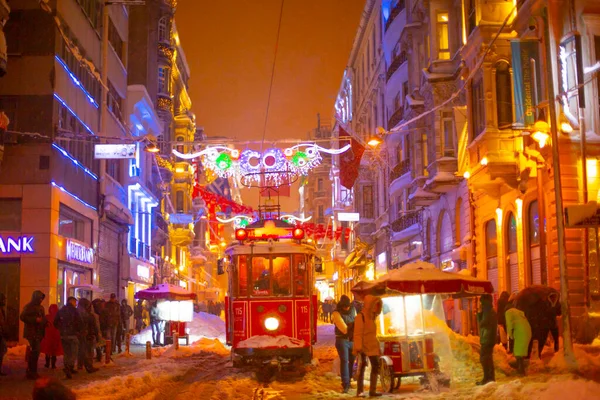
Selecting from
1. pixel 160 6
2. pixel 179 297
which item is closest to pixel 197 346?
pixel 179 297

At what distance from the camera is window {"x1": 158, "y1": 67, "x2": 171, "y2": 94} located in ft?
179

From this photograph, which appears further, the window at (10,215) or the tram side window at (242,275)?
the window at (10,215)

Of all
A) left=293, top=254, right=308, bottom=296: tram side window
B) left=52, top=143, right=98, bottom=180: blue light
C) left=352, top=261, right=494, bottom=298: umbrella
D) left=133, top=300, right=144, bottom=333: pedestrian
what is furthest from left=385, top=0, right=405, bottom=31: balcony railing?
left=352, top=261, right=494, bottom=298: umbrella

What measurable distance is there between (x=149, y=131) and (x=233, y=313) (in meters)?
32.9

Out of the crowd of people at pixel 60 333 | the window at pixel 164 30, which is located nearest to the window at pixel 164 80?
the window at pixel 164 30

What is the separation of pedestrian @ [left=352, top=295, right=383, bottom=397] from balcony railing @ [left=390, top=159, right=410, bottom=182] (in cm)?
2442

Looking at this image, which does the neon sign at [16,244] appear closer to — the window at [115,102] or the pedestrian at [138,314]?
the window at [115,102]

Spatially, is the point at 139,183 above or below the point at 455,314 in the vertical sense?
above

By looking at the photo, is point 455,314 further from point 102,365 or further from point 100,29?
point 100,29

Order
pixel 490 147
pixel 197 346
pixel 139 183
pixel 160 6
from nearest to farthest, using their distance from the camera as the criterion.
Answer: pixel 490 147 → pixel 197 346 → pixel 139 183 → pixel 160 6

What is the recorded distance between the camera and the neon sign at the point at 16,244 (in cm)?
2592

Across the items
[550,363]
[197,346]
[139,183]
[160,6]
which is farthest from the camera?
[160,6]

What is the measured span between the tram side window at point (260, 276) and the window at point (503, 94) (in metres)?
9.11

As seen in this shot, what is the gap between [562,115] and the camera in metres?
20.3
